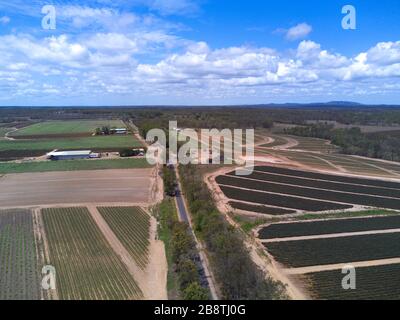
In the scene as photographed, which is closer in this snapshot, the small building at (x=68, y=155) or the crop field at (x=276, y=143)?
the small building at (x=68, y=155)

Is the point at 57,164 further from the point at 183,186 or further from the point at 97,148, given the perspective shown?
the point at 183,186

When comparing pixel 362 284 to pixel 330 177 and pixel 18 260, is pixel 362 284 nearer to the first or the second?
pixel 18 260

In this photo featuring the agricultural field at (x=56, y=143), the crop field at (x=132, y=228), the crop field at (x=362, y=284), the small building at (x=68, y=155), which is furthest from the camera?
the agricultural field at (x=56, y=143)

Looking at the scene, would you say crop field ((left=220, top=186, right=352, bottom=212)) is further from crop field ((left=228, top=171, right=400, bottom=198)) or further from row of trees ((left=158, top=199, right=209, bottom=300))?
row of trees ((left=158, top=199, right=209, bottom=300))

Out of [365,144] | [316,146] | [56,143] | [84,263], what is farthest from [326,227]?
[56,143]

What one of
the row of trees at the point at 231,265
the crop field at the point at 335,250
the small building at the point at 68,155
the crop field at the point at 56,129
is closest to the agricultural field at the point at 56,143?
the small building at the point at 68,155

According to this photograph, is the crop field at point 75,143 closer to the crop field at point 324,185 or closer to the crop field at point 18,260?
the crop field at point 324,185
